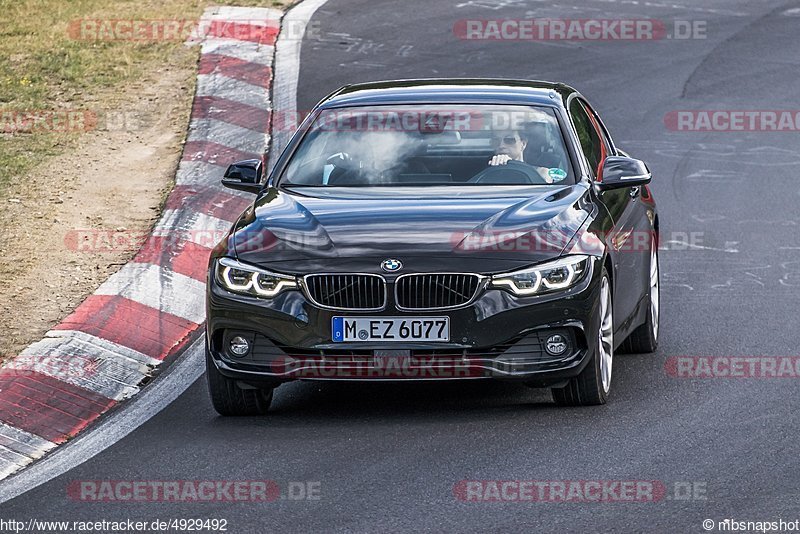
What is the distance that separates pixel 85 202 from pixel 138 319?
3029mm

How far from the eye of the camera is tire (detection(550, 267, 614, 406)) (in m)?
8.16

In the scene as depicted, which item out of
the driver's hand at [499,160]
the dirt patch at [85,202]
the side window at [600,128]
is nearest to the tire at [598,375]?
the driver's hand at [499,160]

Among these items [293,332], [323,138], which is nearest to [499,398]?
[293,332]

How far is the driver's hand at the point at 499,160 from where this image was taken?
9008mm

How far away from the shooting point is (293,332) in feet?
25.7

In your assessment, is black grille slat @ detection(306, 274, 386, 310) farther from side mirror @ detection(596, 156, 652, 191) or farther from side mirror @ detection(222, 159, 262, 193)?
side mirror @ detection(596, 156, 652, 191)

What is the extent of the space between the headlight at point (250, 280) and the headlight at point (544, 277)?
3.39 ft

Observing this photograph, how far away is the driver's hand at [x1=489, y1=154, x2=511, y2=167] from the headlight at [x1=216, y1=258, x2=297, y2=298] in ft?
5.56

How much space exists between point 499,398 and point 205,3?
42.4 ft

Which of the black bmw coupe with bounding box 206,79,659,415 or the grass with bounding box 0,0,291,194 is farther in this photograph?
the grass with bounding box 0,0,291,194

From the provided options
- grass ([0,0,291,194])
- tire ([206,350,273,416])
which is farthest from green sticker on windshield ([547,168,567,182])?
grass ([0,0,291,194])

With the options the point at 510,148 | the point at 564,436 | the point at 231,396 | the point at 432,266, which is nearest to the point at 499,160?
the point at 510,148

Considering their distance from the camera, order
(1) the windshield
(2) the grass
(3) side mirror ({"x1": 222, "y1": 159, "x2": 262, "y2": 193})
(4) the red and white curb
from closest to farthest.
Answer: (4) the red and white curb < (1) the windshield < (3) side mirror ({"x1": 222, "y1": 159, "x2": 262, "y2": 193}) < (2) the grass

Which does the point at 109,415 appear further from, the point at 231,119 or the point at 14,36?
the point at 14,36
